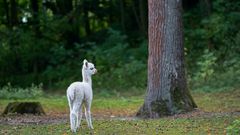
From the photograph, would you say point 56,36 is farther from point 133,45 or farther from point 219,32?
point 219,32

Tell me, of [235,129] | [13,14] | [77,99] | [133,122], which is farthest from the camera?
[13,14]

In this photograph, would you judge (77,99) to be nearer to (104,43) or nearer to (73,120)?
(73,120)

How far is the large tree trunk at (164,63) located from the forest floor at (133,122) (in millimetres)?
484

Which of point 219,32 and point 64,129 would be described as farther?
point 219,32

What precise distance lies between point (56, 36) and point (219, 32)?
1055 cm

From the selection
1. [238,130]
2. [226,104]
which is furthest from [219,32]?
[238,130]

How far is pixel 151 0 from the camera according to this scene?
13969mm

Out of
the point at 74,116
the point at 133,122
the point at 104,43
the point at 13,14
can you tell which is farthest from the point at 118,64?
the point at 74,116

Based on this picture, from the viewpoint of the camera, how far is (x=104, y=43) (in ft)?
96.3

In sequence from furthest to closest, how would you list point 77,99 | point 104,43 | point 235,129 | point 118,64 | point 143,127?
1. point 104,43
2. point 118,64
3. point 143,127
4. point 77,99
5. point 235,129

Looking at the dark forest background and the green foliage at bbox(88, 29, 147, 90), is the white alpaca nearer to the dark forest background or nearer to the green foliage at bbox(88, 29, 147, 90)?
the dark forest background

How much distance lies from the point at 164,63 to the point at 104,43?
15.7 metres

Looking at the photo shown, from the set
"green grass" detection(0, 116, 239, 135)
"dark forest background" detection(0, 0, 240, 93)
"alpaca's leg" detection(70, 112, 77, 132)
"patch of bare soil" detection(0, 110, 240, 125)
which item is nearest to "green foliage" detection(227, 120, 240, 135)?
"green grass" detection(0, 116, 239, 135)

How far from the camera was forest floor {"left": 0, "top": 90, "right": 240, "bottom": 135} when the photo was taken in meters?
11.3
